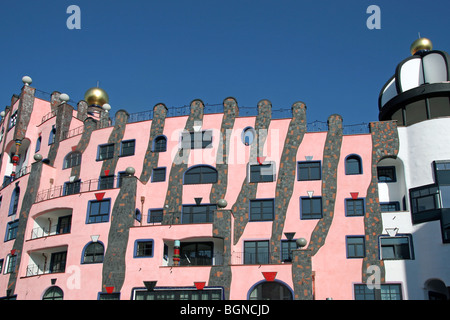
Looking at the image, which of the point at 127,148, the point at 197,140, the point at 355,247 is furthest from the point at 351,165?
the point at 127,148

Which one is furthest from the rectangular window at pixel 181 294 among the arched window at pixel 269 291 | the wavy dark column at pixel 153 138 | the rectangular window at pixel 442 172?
the rectangular window at pixel 442 172

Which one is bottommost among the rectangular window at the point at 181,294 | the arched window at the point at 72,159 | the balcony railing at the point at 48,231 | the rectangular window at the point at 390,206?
the rectangular window at the point at 181,294

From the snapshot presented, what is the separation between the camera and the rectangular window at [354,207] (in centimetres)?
3073

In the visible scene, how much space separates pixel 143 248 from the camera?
3062 centimetres

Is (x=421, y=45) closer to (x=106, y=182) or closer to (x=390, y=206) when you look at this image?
(x=390, y=206)

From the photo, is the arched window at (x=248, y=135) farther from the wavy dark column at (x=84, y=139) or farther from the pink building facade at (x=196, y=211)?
the wavy dark column at (x=84, y=139)

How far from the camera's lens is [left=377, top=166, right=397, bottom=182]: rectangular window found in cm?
3228

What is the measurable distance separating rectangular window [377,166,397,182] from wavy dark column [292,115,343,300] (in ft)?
9.19

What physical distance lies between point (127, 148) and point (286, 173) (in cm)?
1080

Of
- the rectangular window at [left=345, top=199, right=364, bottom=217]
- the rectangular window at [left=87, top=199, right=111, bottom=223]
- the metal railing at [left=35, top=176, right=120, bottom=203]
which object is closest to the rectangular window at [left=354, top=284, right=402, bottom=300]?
the rectangular window at [left=345, top=199, right=364, bottom=217]

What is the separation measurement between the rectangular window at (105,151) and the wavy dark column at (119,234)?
3.94 meters

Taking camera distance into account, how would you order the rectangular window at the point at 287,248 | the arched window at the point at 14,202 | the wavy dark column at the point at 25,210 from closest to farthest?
the rectangular window at the point at 287,248 < the wavy dark column at the point at 25,210 < the arched window at the point at 14,202

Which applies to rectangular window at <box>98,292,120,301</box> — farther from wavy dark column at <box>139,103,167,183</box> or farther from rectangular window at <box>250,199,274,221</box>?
rectangular window at <box>250,199,274,221</box>
